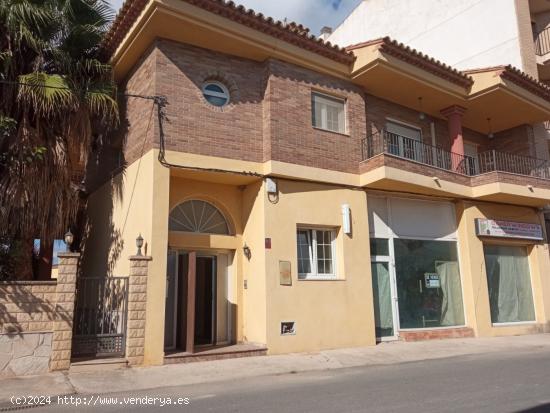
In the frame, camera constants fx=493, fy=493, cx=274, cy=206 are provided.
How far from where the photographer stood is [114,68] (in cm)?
1209

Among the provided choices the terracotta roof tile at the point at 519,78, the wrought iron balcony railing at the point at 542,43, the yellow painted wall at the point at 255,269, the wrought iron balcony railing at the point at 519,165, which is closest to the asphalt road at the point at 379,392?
the yellow painted wall at the point at 255,269

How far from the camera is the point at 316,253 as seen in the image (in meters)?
11.7

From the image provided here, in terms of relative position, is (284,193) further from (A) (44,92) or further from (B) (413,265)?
(A) (44,92)

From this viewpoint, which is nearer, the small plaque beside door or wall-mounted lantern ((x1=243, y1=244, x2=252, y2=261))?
the small plaque beside door

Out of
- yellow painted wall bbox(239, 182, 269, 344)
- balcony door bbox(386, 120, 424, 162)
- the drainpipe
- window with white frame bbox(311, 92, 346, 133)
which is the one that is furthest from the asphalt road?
the drainpipe

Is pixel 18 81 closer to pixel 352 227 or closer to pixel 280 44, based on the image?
pixel 280 44

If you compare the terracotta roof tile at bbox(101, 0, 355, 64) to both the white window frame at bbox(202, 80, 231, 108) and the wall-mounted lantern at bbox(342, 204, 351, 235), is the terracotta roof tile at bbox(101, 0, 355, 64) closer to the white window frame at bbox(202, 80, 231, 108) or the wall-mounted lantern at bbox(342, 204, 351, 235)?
the white window frame at bbox(202, 80, 231, 108)

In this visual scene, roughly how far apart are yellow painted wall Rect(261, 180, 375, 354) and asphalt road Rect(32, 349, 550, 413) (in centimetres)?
183

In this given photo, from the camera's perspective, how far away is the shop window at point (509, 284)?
1476 centimetres

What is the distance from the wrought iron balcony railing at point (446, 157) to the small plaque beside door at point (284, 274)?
3.80 metres

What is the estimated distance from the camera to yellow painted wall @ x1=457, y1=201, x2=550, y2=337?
13945mm

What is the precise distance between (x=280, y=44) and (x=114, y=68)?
13.5 ft

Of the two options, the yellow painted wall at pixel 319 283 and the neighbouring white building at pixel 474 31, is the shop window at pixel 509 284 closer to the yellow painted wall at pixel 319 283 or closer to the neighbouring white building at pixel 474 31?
the neighbouring white building at pixel 474 31

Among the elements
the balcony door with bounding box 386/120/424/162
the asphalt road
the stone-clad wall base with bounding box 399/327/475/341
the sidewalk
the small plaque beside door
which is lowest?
the asphalt road
